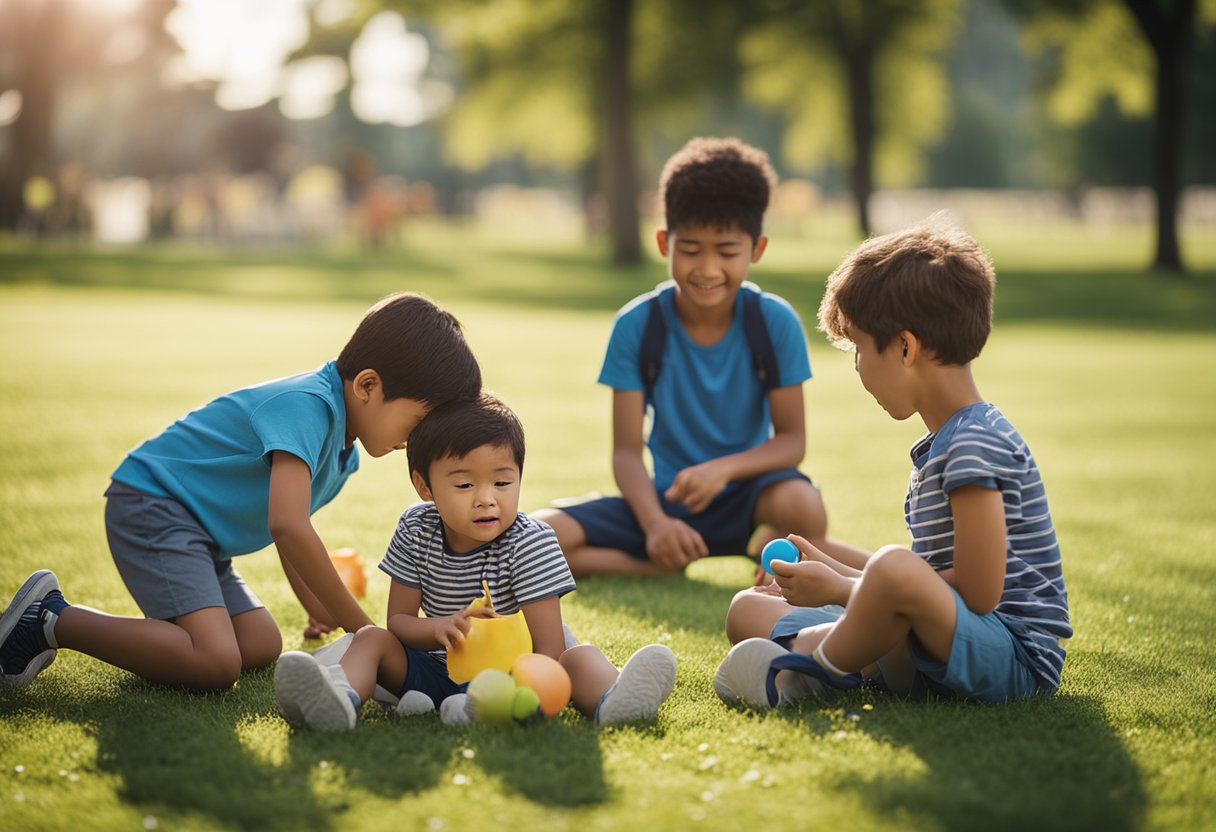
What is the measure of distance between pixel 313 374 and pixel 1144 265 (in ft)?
89.4

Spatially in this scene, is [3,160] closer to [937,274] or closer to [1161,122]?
[1161,122]

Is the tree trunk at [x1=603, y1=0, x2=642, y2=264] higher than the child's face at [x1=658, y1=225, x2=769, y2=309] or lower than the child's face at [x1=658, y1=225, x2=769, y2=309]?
higher

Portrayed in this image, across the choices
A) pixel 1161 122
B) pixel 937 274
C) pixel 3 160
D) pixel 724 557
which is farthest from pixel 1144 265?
pixel 3 160

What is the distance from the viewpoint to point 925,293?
3.26 meters

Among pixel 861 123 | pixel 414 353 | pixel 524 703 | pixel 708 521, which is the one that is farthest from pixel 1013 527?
pixel 861 123

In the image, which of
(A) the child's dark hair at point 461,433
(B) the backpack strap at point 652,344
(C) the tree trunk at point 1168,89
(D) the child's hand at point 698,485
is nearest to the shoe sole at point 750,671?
(A) the child's dark hair at point 461,433

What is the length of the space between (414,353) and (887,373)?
1.34 metres

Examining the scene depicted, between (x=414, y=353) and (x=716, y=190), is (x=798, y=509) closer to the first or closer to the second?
(x=716, y=190)

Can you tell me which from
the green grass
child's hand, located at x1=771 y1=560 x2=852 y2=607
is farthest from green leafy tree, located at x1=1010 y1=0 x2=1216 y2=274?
child's hand, located at x1=771 y1=560 x2=852 y2=607

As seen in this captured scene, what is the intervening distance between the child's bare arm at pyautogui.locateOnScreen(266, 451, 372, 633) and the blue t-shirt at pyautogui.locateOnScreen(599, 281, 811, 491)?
1.96m

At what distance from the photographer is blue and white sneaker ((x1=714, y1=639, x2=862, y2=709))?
3350mm

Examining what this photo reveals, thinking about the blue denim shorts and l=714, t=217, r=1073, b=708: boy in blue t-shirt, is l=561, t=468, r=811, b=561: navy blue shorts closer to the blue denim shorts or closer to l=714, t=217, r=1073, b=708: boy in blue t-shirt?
l=714, t=217, r=1073, b=708: boy in blue t-shirt

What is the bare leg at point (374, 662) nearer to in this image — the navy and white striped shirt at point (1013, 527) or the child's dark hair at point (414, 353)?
the child's dark hair at point (414, 353)

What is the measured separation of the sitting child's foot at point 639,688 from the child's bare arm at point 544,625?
0.27 metres
